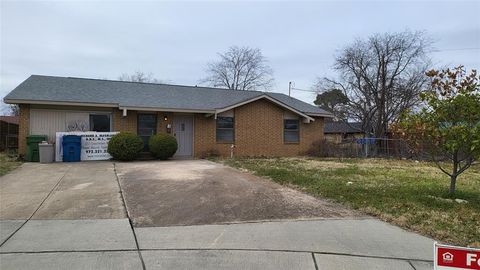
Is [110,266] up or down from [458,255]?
down

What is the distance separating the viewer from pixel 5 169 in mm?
13727

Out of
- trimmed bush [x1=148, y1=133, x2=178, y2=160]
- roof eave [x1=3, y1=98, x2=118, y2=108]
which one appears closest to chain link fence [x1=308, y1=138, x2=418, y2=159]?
trimmed bush [x1=148, y1=133, x2=178, y2=160]

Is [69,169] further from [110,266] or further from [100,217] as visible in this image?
[110,266]

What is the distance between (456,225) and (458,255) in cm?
455

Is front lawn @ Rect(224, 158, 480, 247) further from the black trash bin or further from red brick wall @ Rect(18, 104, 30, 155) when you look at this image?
red brick wall @ Rect(18, 104, 30, 155)

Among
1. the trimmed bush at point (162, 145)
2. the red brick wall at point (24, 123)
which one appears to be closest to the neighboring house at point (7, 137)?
the red brick wall at point (24, 123)

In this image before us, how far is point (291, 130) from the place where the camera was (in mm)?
23203

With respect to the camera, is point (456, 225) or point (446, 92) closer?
point (456, 225)

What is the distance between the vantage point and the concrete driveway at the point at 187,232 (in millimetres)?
5293

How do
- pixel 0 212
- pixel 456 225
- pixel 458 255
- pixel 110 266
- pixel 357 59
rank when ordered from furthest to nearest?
pixel 357 59 < pixel 0 212 < pixel 456 225 < pixel 110 266 < pixel 458 255

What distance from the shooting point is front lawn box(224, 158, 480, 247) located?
22.9 ft

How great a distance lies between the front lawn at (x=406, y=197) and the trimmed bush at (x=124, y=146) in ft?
19.4

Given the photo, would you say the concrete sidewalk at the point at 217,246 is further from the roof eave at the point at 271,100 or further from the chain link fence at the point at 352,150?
the chain link fence at the point at 352,150

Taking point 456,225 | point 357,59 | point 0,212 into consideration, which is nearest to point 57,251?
point 0,212
